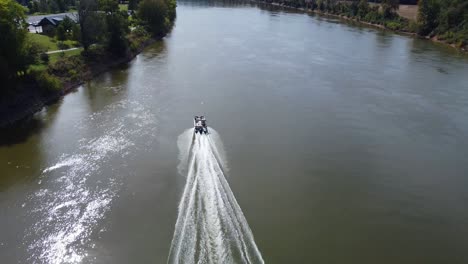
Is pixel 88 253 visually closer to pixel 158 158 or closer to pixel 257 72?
pixel 158 158

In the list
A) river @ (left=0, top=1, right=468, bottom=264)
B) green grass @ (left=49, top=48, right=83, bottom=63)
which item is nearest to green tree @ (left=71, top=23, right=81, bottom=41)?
green grass @ (left=49, top=48, right=83, bottom=63)

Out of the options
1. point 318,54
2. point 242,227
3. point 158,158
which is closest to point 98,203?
point 158,158

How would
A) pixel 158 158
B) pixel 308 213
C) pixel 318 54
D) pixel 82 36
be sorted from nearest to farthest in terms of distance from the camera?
pixel 308 213 → pixel 158 158 → pixel 82 36 → pixel 318 54

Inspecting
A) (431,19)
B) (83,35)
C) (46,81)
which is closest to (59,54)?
(83,35)

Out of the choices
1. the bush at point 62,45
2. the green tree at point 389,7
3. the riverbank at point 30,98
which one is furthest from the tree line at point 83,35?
the green tree at point 389,7

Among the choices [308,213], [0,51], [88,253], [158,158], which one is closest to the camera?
[88,253]
